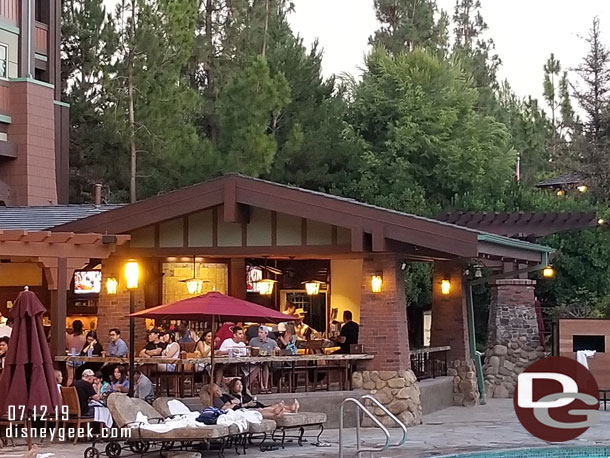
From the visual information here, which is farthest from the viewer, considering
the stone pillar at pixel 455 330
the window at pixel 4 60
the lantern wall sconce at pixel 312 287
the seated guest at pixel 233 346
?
the window at pixel 4 60

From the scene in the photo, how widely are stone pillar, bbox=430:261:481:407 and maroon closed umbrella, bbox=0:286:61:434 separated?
10.3m

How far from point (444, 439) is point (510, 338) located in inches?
356

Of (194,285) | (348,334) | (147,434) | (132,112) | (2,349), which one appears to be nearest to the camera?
(147,434)

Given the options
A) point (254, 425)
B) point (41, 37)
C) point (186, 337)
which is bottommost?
point (254, 425)

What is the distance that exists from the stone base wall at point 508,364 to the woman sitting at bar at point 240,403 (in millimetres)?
9942

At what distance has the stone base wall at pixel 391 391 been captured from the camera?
58.0ft

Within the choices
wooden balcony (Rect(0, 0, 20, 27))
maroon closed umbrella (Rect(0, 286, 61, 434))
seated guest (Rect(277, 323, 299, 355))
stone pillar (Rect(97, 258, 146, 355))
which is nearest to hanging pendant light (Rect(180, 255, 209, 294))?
stone pillar (Rect(97, 258, 146, 355))

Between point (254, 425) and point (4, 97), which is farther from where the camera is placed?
point (4, 97)

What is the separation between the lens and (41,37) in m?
29.1

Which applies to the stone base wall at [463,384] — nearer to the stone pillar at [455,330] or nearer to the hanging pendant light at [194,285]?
the stone pillar at [455,330]

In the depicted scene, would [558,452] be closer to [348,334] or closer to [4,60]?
[348,334]

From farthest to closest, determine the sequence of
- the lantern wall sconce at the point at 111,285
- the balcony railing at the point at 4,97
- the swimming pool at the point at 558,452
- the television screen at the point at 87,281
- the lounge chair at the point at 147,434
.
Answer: the balcony railing at the point at 4,97 → the television screen at the point at 87,281 → the lantern wall sconce at the point at 111,285 → the swimming pool at the point at 558,452 → the lounge chair at the point at 147,434

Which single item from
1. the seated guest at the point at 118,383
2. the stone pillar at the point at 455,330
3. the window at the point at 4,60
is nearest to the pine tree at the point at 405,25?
the window at the point at 4,60

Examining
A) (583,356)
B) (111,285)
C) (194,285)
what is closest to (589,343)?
(583,356)
